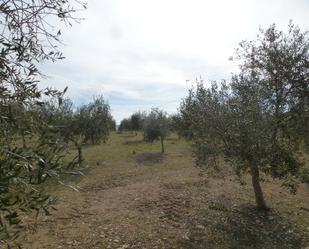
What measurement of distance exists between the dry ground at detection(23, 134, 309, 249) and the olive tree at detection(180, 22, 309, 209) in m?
1.61

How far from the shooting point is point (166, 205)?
1470cm

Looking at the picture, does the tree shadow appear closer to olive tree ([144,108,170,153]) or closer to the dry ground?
the dry ground

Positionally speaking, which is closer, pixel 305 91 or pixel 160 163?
pixel 305 91

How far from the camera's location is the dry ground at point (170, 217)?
1104 cm

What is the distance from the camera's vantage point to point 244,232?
1224 centimetres

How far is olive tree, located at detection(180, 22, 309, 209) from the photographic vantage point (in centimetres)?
1251

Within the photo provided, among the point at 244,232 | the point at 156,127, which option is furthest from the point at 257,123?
the point at 156,127

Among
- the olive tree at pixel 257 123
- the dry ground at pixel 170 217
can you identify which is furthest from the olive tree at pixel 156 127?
the olive tree at pixel 257 123

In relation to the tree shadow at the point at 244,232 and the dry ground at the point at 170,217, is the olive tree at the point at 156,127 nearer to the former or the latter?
the dry ground at the point at 170,217

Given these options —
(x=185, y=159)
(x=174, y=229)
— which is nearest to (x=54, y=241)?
(x=174, y=229)

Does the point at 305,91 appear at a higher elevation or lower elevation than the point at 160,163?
higher

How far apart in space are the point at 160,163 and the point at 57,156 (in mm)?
24861

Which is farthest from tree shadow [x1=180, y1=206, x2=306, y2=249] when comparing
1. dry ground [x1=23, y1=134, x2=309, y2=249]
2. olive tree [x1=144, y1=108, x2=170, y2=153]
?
olive tree [x1=144, y1=108, x2=170, y2=153]

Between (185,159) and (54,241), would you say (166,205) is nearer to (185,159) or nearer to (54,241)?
(54,241)
